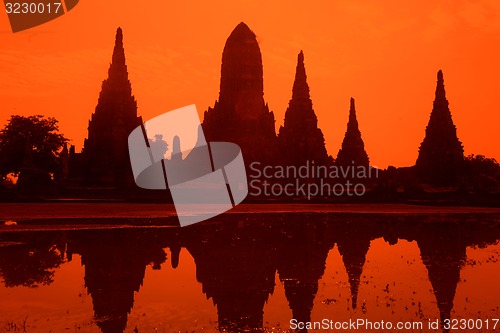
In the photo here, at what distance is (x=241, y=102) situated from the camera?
7856 centimetres

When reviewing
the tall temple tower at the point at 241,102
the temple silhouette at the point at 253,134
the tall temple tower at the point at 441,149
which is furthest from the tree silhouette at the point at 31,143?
the tall temple tower at the point at 441,149

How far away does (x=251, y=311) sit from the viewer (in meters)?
9.21

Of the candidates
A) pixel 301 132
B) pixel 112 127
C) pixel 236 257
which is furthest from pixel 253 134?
pixel 236 257

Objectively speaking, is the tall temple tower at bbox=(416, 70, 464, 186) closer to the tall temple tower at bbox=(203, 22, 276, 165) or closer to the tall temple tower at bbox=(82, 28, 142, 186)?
the tall temple tower at bbox=(203, 22, 276, 165)

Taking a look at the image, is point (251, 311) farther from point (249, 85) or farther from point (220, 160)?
point (249, 85)

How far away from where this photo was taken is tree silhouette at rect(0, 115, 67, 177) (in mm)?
68625

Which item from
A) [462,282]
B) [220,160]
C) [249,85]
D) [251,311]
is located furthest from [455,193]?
[251,311]

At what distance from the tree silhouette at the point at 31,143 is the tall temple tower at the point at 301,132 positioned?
29.4m

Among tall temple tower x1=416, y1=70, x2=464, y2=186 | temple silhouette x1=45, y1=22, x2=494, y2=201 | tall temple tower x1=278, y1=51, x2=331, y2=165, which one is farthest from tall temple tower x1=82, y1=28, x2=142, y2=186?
tall temple tower x1=416, y1=70, x2=464, y2=186

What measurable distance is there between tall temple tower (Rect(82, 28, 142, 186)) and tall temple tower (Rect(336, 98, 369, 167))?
28.9 metres

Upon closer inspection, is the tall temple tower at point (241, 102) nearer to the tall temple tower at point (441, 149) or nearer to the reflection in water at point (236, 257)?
the tall temple tower at point (441, 149)

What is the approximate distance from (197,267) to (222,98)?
6801cm

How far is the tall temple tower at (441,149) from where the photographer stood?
70.1 m

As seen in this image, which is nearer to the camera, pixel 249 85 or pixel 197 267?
pixel 197 267
